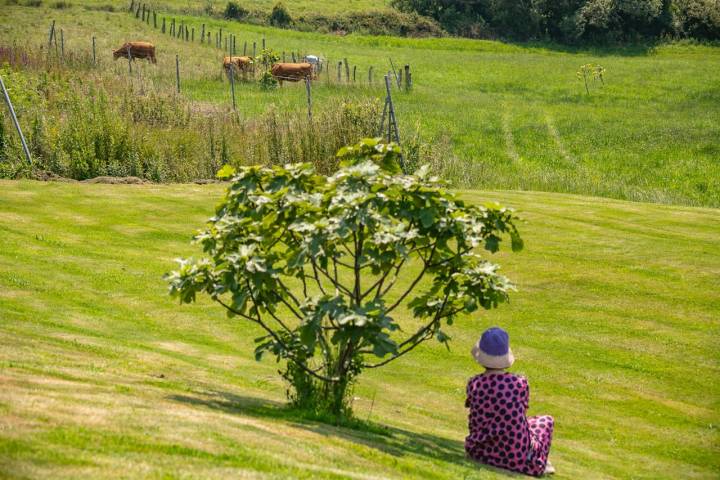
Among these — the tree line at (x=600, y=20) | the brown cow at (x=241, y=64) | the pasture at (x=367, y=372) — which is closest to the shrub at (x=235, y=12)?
the tree line at (x=600, y=20)

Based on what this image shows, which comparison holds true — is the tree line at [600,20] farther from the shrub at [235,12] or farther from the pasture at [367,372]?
the pasture at [367,372]

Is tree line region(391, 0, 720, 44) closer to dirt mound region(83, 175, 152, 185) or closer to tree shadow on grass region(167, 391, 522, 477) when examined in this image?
dirt mound region(83, 175, 152, 185)

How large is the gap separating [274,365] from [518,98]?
48363 mm

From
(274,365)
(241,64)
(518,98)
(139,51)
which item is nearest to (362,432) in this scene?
(274,365)

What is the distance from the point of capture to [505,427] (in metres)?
10.4

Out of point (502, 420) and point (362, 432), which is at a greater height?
point (502, 420)

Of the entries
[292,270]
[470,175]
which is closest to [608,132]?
[470,175]

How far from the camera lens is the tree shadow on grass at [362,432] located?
10273 mm

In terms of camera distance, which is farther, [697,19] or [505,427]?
[697,19]

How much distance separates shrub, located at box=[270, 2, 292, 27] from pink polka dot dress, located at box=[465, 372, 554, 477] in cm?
8333

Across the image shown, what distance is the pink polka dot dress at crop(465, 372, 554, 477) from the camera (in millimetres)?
10258

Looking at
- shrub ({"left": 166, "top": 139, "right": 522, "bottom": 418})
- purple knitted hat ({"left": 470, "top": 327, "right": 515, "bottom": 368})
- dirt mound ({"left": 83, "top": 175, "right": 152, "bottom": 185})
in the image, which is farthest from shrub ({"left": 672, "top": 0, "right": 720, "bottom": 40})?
purple knitted hat ({"left": 470, "top": 327, "right": 515, "bottom": 368})

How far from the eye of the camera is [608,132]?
163 ft

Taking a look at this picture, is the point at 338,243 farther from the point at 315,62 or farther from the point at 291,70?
the point at 315,62
